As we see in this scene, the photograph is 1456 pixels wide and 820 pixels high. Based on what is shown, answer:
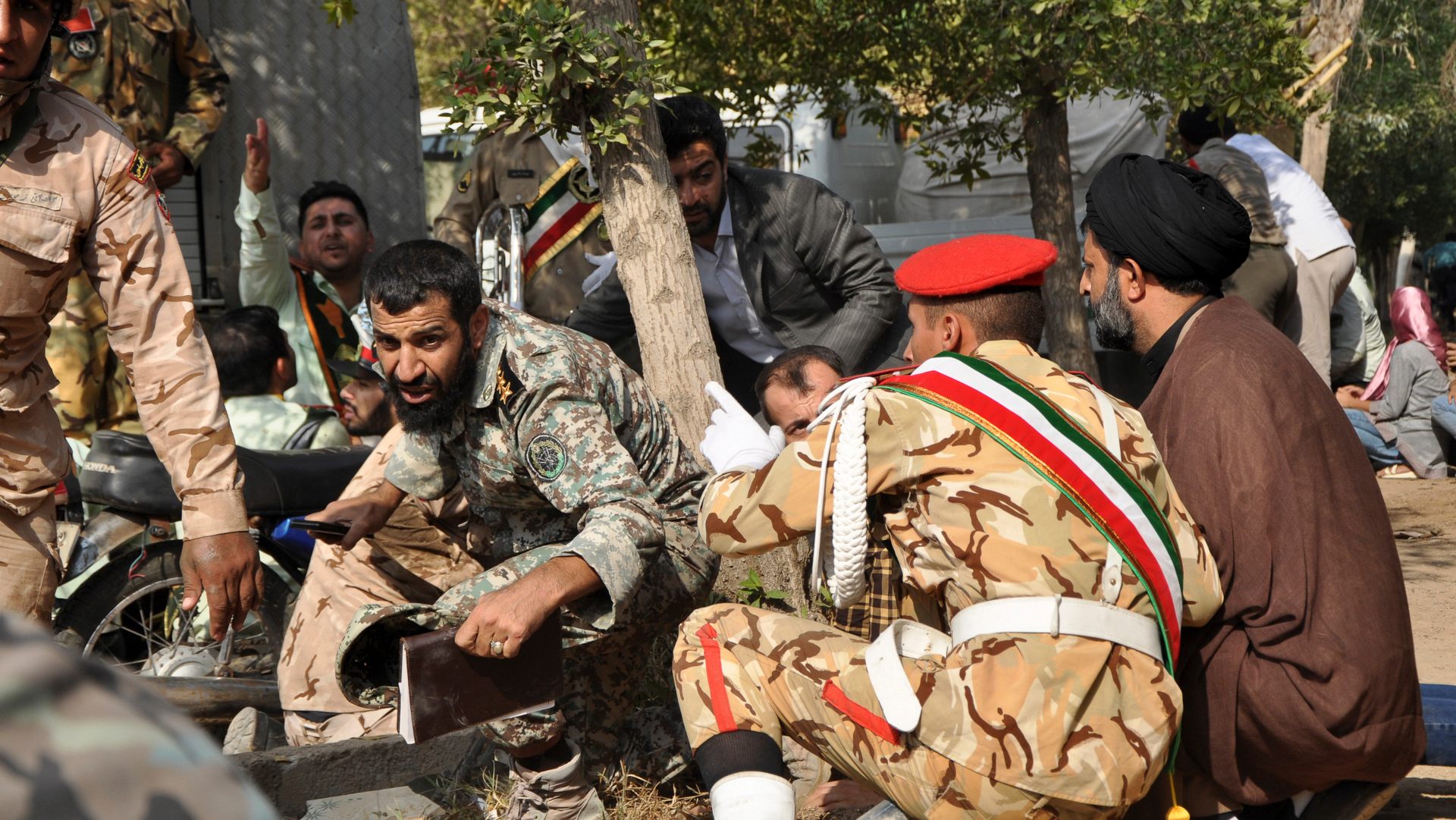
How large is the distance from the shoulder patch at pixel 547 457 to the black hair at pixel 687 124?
170 cm

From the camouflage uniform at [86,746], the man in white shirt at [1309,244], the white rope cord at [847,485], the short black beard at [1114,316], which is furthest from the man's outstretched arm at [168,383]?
the man in white shirt at [1309,244]

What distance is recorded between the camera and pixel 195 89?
18.2ft

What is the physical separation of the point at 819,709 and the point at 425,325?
135 centimetres

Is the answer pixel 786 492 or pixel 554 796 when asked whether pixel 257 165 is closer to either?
pixel 554 796

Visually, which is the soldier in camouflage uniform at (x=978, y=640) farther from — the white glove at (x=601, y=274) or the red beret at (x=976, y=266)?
the white glove at (x=601, y=274)

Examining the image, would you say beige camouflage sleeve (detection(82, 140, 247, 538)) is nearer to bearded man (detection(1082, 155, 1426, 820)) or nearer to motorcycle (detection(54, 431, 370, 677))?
motorcycle (detection(54, 431, 370, 677))

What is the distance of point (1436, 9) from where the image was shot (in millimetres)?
18078

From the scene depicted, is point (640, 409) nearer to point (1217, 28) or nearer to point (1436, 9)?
point (1217, 28)

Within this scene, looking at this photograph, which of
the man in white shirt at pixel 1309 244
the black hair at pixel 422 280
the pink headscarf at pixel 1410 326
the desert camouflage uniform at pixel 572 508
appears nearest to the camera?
the desert camouflage uniform at pixel 572 508

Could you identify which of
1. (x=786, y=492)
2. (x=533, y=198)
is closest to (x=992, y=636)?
(x=786, y=492)

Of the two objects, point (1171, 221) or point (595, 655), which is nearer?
point (1171, 221)

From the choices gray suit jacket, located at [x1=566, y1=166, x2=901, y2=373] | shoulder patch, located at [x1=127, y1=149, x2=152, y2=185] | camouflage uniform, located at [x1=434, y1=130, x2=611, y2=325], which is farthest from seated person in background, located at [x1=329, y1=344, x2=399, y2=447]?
shoulder patch, located at [x1=127, y1=149, x2=152, y2=185]

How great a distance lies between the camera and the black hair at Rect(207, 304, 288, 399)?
4.64m

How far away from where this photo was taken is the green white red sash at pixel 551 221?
20.1 ft
